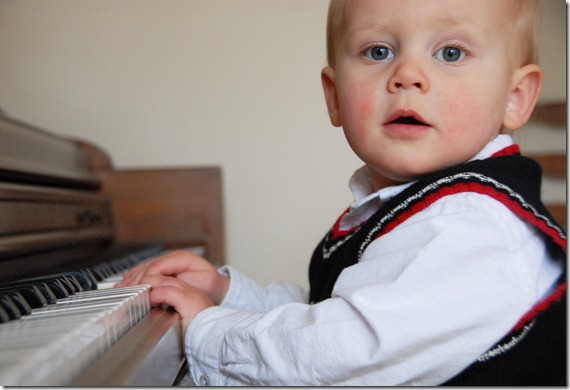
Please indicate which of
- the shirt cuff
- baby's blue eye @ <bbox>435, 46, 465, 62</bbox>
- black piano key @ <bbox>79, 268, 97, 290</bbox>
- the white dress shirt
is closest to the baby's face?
baby's blue eye @ <bbox>435, 46, 465, 62</bbox>

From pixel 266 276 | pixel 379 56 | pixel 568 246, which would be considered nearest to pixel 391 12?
pixel 379 56

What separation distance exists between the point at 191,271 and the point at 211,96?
2.61 feet

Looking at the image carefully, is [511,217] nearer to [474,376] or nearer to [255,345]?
[474,376]

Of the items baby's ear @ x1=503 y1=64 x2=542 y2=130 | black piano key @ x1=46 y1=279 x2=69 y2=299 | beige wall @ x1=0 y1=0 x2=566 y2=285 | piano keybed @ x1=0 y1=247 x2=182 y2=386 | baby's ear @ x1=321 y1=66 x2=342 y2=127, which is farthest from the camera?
beige wall @ x1=0 y1=0 x2=566 y2=285

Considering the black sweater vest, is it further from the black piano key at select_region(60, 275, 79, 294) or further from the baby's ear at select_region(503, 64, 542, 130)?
the black piano key at select_region(60, 275, 79, 294)

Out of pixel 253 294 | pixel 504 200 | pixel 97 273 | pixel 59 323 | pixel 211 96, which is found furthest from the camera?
pixel 211 96

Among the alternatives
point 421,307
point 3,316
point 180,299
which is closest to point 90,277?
point 180,299

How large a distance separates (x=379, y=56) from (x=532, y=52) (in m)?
0.21

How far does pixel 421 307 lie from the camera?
53 cm

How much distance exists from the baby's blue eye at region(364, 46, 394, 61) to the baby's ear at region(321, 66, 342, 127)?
0.55ft

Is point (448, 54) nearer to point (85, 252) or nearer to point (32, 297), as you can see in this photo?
point (32, 297)

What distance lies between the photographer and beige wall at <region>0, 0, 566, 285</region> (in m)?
1.29

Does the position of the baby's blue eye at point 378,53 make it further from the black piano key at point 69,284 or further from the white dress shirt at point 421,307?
the black piano key at point 69,284

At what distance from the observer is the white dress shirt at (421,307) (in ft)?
1.73
